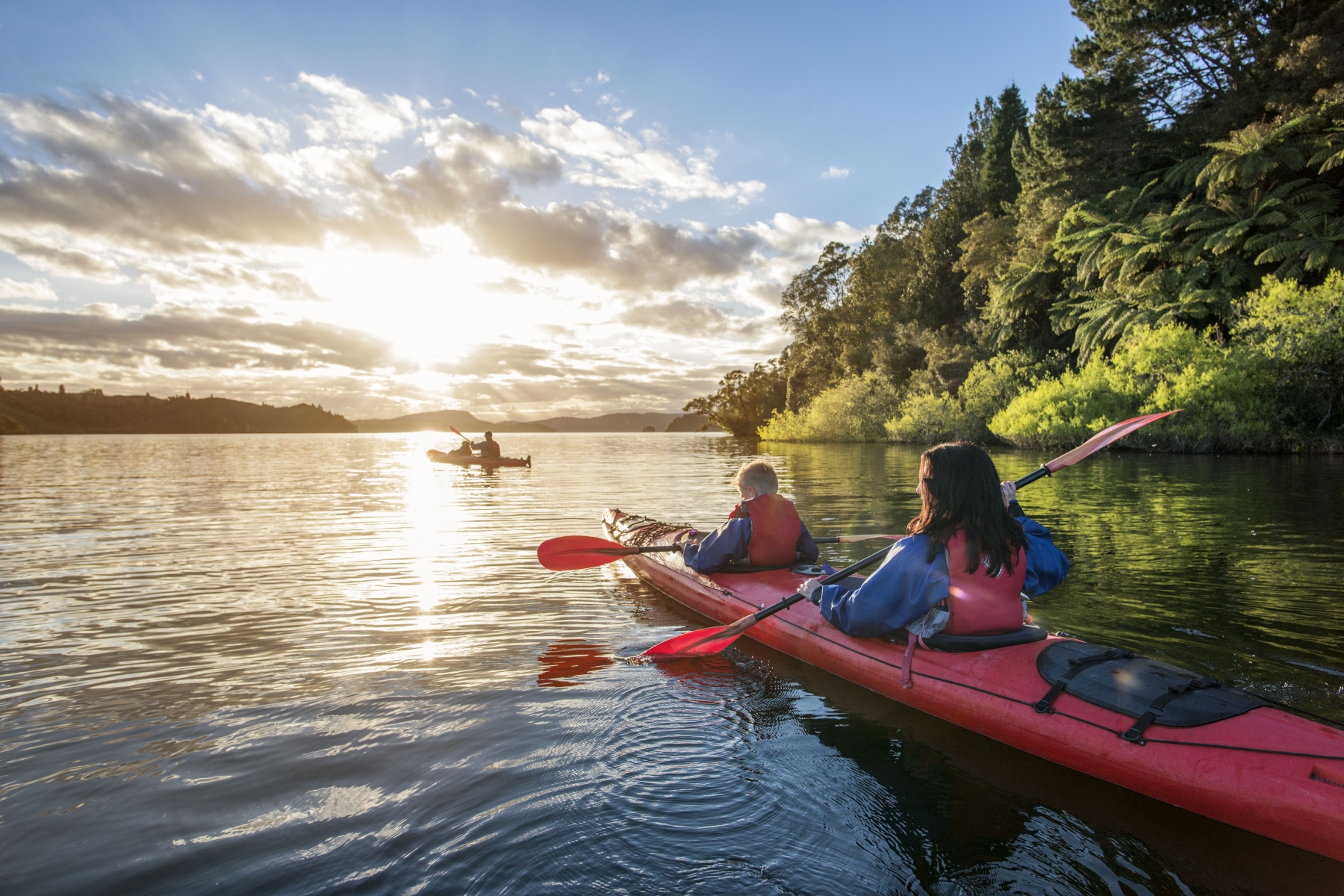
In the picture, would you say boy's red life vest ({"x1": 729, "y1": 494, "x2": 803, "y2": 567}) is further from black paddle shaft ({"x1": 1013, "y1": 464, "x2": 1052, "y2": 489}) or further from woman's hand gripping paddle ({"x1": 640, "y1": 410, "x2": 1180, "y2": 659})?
black paddle shaft ({"x1": 1013, "y1": 464, "x2": 1052, "y2": 489})

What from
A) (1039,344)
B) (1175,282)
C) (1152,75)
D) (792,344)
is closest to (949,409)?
(1039,344)

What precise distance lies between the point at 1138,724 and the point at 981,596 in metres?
0.90

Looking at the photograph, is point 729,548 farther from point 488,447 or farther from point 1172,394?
point 488,447

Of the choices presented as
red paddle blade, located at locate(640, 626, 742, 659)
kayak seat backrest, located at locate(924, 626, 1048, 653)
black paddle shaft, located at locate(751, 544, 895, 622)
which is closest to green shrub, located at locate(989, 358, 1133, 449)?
black paddle shaft, located at locate(751, 544, 895, 622)

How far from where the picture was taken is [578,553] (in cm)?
726

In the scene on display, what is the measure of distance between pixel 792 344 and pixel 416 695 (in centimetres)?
5976

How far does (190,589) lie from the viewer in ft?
24.1

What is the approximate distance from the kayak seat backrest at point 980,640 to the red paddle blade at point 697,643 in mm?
1423

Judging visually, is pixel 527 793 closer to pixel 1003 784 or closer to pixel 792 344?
pixel 1003 784

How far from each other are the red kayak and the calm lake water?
145mm

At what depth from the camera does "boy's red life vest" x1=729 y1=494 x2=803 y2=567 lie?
5.80 meters

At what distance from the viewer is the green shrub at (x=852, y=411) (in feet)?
143

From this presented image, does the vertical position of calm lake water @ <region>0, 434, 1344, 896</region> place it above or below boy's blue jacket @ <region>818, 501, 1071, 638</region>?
below

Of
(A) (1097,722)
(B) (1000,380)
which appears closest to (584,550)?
(A) (1097,722)
